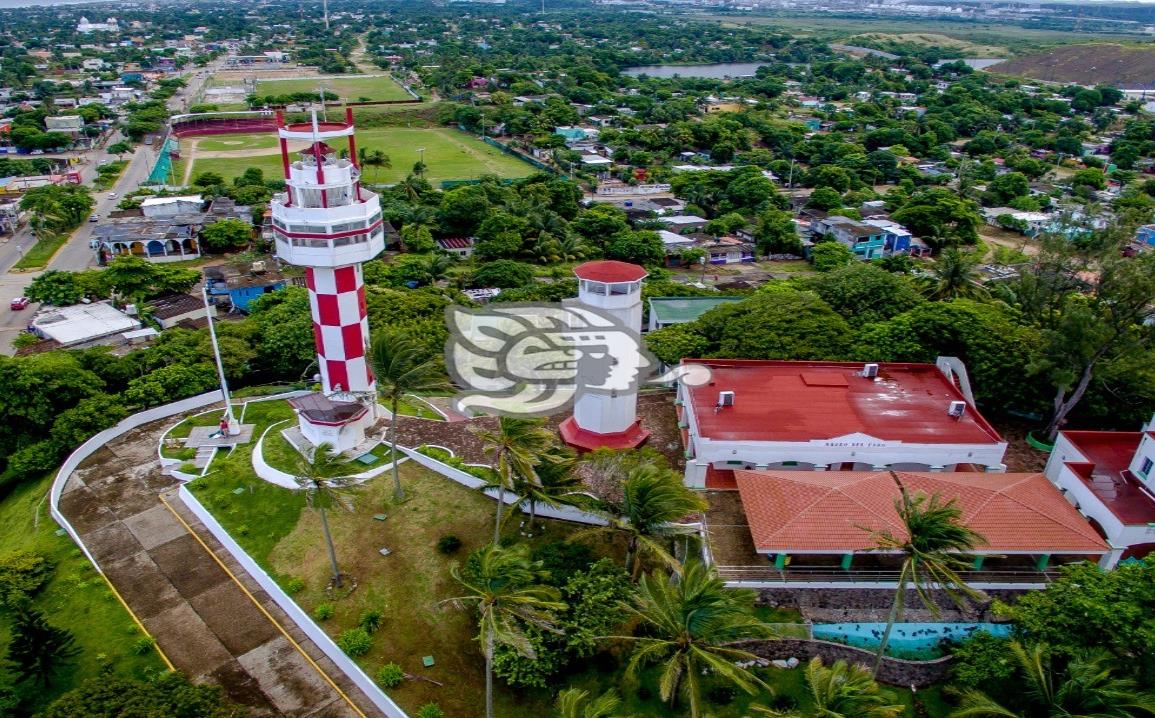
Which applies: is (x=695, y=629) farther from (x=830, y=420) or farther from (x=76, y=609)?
(x=76, y=609)

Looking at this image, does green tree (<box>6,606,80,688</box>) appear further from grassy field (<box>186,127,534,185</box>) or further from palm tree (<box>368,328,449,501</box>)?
grassy field (<box>186,127,534,185</box>)

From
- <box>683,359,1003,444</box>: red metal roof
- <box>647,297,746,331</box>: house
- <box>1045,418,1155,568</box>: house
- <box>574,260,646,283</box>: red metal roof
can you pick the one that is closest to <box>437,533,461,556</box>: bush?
<box>683,359,1003,444</box>: red metal roof

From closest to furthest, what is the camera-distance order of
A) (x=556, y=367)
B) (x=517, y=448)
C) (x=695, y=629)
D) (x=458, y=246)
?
(x=695, y=629)
(x=517, y=448)
(x=556, y=367)
(x=458, y=246)

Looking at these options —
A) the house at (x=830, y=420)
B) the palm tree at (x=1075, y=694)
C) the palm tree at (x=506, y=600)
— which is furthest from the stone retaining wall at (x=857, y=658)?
the palm tree at (x=506, y=600)

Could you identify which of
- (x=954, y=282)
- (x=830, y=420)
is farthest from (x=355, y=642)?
(x=954, y=282)

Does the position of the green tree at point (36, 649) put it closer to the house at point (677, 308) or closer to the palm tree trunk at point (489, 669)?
the palm tree trunk at point (489, 669)

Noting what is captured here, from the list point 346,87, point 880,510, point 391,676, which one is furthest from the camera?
point 346,87
